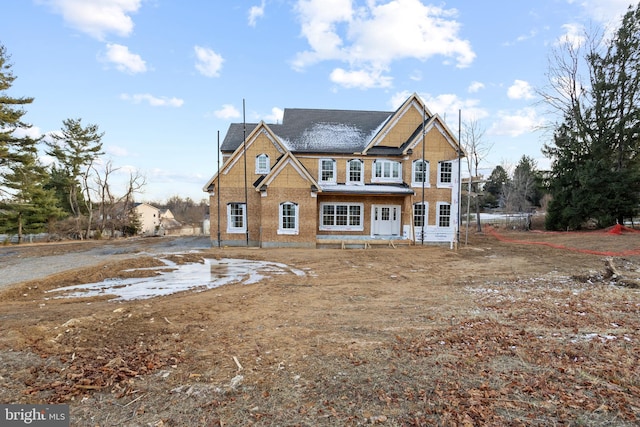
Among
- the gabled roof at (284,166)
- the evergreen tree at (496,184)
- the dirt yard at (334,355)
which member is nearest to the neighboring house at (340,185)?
the gabled roof at (284,166)

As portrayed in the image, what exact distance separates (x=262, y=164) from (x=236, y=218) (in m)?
4.13

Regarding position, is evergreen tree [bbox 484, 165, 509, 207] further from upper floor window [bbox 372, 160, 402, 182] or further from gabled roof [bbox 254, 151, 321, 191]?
gabled roof [bbox 254, 151, 321, 191]

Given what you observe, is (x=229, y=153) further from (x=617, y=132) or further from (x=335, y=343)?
(x=617, y=132)

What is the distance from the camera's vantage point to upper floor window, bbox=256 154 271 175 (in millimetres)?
21814

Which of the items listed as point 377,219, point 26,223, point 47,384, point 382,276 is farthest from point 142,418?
point 26,223

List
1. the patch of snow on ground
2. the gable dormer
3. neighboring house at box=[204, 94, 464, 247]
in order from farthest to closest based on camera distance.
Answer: the gable dormer
neighboring house at box=[204, 94, 464, 247]
the patch of snow on ground

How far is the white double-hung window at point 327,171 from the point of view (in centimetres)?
2328

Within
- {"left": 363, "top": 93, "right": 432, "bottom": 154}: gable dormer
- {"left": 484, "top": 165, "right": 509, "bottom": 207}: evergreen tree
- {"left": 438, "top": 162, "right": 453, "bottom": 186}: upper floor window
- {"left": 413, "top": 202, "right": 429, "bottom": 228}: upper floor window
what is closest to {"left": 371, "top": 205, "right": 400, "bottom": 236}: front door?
{"left": 413, "top": 202, "right": 429, "bottom": 228}: upper floor window

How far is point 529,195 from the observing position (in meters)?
55.6

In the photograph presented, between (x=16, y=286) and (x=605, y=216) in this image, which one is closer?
(x=16, y=286)

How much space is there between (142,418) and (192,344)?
1990 mm

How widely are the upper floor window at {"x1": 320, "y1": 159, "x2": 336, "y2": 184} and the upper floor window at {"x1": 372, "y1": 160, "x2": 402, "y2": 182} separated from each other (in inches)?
118

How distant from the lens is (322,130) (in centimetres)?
2533

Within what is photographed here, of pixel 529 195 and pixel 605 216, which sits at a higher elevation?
pixel 529 195
